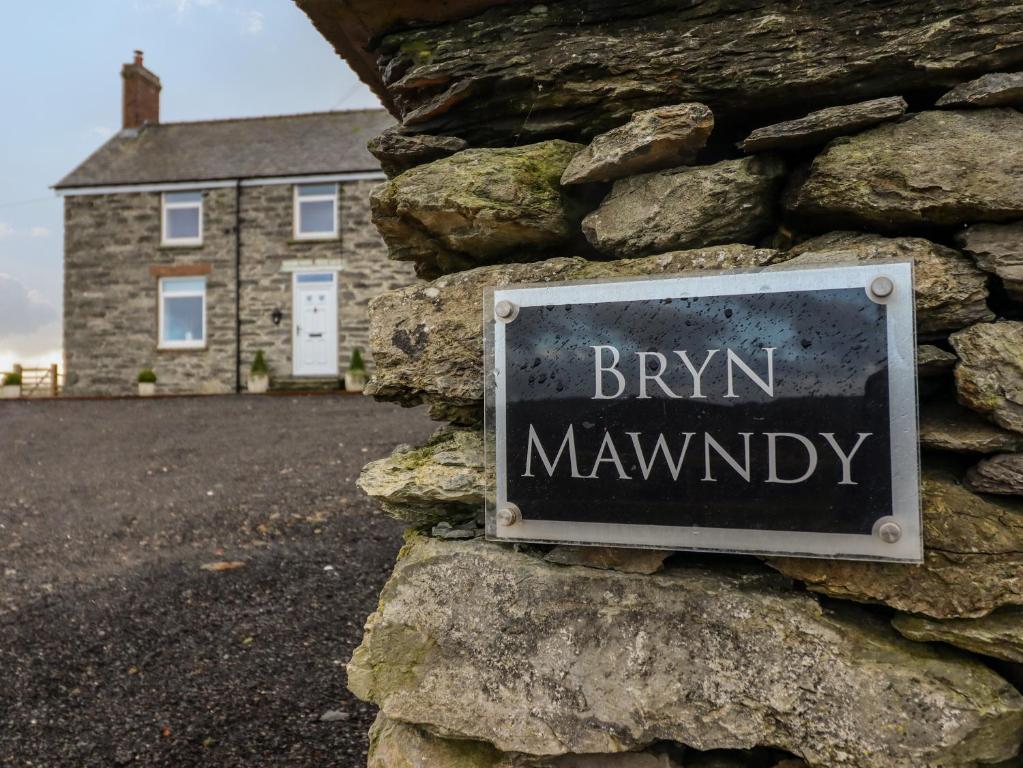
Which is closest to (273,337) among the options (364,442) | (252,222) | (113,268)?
(252,222)

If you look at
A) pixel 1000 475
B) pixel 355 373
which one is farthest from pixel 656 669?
pixel 355 373

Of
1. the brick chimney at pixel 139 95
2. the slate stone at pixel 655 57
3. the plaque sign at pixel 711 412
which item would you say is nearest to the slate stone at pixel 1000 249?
the plaque sign at pixel 711 412

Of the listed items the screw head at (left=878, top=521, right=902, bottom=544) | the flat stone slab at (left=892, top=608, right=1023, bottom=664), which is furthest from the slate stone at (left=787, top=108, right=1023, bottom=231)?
the flat stone slab at (left=892, top=608, right=1023, bottom=664)

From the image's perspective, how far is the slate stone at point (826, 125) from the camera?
1.62m

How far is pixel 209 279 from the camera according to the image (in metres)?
17.5

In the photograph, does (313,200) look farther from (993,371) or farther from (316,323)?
(993,371)

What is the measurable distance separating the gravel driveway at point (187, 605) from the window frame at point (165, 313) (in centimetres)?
905

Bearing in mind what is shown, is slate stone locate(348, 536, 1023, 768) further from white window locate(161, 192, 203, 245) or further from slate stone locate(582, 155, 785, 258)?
white window locate(161, 192, 203, 245)

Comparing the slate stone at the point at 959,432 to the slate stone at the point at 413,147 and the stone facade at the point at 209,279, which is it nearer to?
the slate stone at the point at 413,147

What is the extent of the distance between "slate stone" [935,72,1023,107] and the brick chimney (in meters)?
23.1

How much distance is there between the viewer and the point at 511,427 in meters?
1.78

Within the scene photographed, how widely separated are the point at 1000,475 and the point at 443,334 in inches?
52.2

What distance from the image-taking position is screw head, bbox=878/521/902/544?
147cm

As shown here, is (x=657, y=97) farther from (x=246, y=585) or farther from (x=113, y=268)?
(x=113, y=268)
